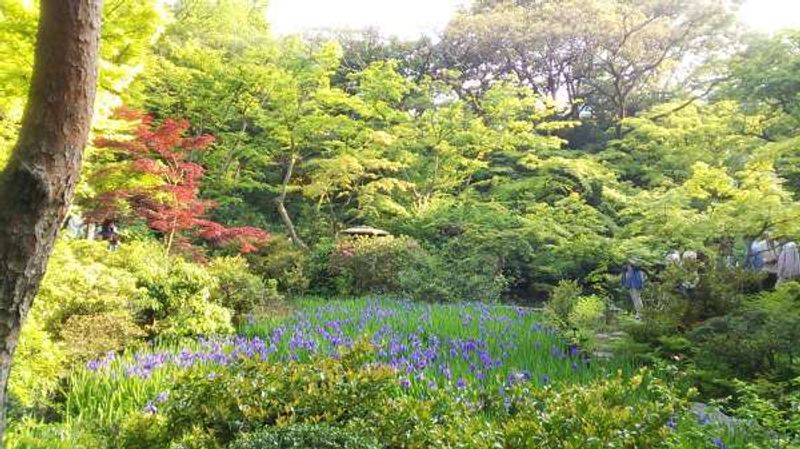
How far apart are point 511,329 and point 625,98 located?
10.9 m

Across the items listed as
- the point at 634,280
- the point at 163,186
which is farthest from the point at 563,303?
the point at 163,186

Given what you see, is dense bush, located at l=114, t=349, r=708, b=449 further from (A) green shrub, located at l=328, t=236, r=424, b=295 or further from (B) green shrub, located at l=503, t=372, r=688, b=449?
(A) green shrub, located at l=328, t=236, r=424, b=295

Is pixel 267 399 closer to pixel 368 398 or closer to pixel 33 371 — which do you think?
pixel 368 398

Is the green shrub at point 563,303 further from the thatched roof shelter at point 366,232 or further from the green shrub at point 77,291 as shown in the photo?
the thatched roof shelter at point 366,232

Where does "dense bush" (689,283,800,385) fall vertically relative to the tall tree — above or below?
below

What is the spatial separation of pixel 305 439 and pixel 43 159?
56.7 inches

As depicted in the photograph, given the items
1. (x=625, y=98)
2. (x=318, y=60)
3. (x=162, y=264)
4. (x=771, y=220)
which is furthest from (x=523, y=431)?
(x=625, y=98)

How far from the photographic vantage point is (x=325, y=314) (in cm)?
708

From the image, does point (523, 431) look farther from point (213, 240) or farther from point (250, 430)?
point (213, 240)

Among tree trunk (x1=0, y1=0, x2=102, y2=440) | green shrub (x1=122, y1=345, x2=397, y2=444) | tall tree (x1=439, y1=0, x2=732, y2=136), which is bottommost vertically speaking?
green shrub (x1=122, y1=345, x2=397, y2=444)

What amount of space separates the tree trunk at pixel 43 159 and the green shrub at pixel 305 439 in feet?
2.94

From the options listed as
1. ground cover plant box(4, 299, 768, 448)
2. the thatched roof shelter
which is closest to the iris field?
ground cover plant box(4, 299, 768, 448)

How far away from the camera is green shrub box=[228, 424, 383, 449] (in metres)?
2.36

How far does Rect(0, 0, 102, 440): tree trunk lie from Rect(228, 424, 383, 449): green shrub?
895 mm
